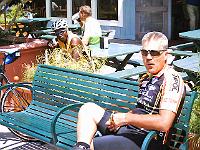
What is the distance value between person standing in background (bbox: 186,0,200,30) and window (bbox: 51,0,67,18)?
4499mm

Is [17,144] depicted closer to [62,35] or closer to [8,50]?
[8,50]

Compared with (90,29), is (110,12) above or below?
above

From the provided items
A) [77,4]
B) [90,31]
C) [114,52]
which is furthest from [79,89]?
[77,4]

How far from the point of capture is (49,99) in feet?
16.3

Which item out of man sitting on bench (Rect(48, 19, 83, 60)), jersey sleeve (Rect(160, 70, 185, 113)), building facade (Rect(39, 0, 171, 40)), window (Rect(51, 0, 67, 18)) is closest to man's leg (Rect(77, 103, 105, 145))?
jersey sleeve (Rect(160, 70, 185, 113))

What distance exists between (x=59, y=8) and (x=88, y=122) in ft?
38.8

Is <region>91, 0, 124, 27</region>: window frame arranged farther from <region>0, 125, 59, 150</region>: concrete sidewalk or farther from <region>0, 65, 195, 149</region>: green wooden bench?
<region>0, 65, 195, 149</region>: green wooden bench

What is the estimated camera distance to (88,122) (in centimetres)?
361

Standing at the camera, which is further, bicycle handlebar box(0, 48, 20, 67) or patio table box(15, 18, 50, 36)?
patio table box(15, 18, 50, 36)

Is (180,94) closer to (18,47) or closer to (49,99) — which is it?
(49,99)

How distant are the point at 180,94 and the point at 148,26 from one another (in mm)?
9310

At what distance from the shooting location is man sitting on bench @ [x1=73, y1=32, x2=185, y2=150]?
3375 millimetres

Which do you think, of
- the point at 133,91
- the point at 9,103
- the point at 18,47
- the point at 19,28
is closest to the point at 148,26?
the point at 19,28

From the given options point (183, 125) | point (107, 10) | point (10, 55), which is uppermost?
point (107, 10)
